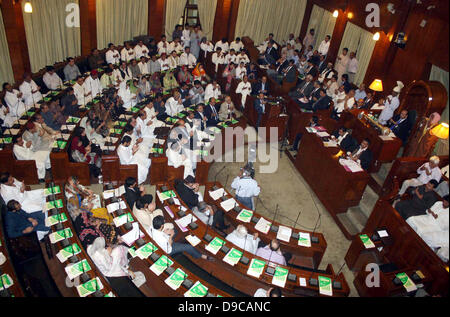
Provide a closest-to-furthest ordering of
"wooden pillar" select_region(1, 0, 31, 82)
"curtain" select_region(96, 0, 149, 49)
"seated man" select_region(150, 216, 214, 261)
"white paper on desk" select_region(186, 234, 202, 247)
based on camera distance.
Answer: "seated man" select_region(150, 216, 214, 261)
"white paper on desk" select_region(186, 234, 202, 247)
"wooden pillar" select_region(1, 0, 31, 82)
"curtain" select_region(96, 0, 149, 49)

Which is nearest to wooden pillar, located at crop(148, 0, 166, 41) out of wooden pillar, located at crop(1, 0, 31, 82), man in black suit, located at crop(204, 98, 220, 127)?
wooden pillar, located at crop(1, 0, 31, 82)

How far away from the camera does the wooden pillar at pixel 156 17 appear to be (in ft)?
49.3

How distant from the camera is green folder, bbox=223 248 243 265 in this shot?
6.20m

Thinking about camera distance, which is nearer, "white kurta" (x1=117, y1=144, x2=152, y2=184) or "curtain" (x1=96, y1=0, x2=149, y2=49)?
"white kurta" (x1=117, y1=144, x2=152, y2=184)

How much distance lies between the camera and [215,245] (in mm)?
6449

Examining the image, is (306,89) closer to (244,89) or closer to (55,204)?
(244,89)

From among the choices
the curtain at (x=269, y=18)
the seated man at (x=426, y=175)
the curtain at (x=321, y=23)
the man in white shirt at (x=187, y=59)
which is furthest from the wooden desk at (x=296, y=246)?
the curtain at (x=269, y=18)

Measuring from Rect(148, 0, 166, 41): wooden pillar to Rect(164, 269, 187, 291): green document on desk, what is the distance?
1252cm

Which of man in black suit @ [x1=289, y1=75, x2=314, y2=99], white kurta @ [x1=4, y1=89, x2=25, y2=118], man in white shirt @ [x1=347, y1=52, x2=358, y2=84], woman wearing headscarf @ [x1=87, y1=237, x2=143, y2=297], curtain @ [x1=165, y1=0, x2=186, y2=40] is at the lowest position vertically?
woman wearing headscarf @ [x1=87, y1=237, x2=143, y2=297]

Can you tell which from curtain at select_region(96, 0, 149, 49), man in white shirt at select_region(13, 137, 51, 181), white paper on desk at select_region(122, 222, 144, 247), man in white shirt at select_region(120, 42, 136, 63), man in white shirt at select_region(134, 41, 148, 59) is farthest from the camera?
man in white shirt at select_region(134, 41, 148, 59)

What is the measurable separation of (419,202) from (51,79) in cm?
1038

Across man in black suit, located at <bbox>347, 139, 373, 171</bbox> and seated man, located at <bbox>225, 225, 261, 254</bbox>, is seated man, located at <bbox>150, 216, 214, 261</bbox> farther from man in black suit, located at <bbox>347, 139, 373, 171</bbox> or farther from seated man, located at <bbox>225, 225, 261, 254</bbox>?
man in black suit, located at <bbox>347, 139, 373, 171</bbox>

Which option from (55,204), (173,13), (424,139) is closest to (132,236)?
(55,204)

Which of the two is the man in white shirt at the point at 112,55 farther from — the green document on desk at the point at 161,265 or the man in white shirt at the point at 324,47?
the green document on desk at the point at 161,265
